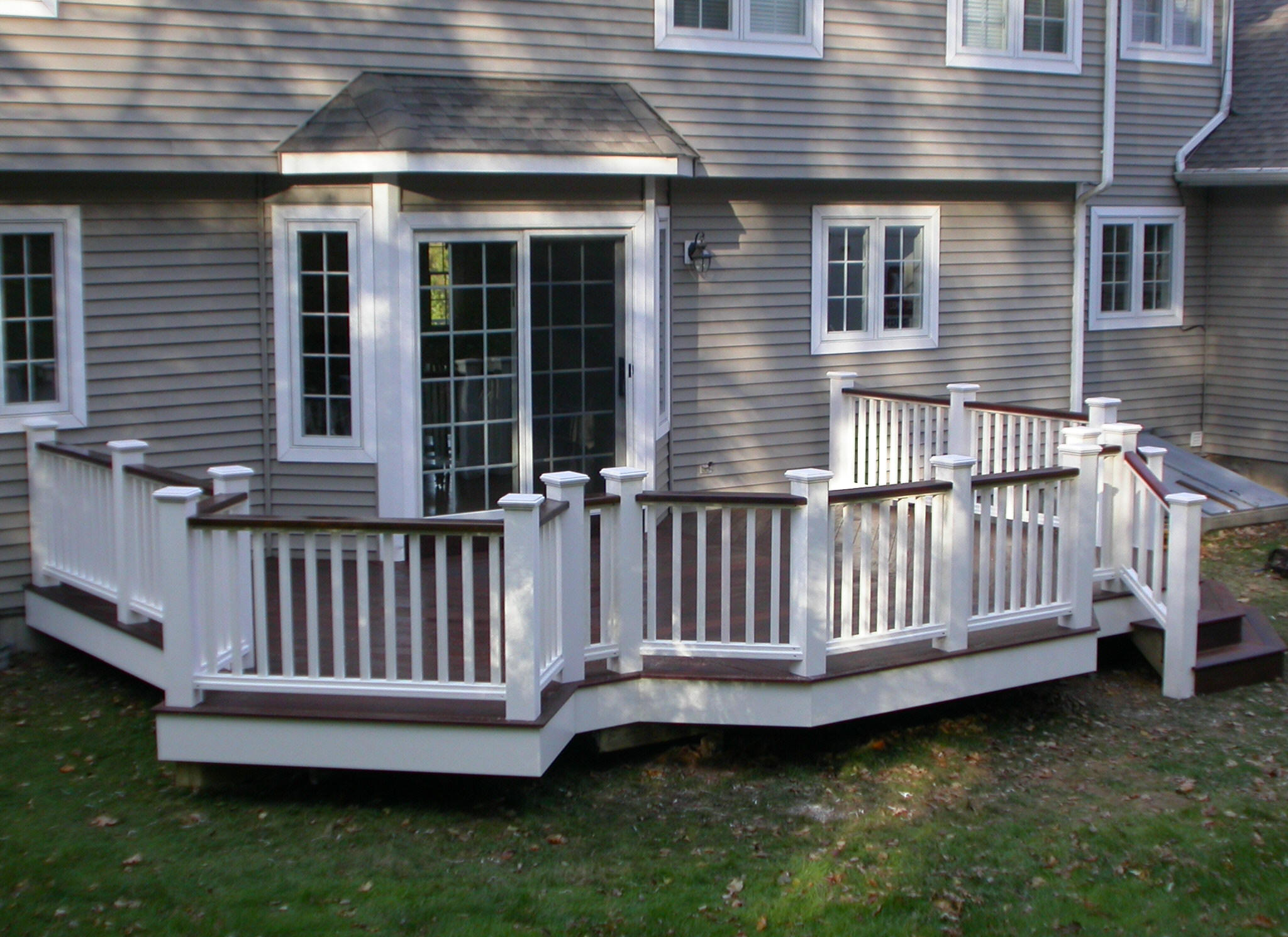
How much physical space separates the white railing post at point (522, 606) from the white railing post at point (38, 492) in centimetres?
345

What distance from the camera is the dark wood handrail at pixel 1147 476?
792 cm

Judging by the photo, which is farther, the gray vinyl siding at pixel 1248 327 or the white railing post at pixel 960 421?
the gray vinyl siding at pixel 1248 327

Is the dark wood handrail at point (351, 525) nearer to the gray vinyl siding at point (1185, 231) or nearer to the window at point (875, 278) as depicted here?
the window at point (875, 278)

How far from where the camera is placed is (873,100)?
10.8 m

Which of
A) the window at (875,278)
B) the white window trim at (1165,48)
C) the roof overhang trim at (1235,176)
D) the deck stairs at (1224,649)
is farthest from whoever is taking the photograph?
the white window trim at (1165,48)

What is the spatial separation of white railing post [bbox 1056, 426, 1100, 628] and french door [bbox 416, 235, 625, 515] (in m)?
3.16

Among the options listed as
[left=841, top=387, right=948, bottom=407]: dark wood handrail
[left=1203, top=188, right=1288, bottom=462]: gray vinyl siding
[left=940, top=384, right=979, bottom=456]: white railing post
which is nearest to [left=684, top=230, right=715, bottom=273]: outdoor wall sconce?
[left=841, top=387, right=948, bottom=407]: dark wood handrail

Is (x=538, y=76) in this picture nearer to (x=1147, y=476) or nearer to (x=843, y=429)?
(x=843, y=429)

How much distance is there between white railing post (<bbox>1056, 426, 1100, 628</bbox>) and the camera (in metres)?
Answer: 7.58

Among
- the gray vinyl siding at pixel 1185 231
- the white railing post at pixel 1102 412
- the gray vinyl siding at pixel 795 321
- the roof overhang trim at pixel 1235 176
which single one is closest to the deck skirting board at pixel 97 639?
the gray vinyl siding at pixel 795 321

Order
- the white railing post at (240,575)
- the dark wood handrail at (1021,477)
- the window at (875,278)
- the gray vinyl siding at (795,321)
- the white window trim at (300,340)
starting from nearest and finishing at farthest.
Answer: the white railing post at (240,575) → the dark wood handrail at (1021,477) → the white window trim at (300,340) → the gray vinyl siding at (795,321) → the window at (875,278)

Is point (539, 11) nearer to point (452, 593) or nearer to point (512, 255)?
point (512, 255)

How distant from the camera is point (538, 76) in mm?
9359

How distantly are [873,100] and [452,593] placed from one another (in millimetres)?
5198
